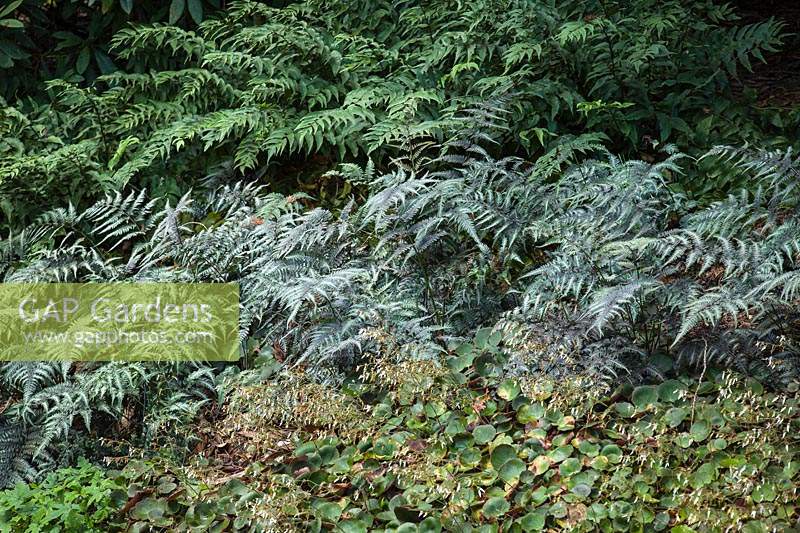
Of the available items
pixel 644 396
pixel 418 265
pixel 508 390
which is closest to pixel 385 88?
pixel 418 265

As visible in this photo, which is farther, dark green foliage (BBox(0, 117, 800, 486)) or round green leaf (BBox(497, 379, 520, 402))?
round green leaf (BBox(497, 379, 520, 402))

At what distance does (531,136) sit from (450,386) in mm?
1996

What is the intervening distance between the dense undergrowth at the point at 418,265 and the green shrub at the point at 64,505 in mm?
14

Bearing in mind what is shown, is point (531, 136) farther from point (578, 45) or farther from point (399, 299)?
point (399, 299)

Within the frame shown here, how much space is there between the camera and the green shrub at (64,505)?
12.0ft

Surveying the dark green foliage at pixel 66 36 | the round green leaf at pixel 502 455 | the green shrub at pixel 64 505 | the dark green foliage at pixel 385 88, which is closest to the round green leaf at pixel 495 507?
the round green leaf at pixel 502 455

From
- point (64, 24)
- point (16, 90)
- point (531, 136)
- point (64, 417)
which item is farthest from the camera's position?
point (64, 24)

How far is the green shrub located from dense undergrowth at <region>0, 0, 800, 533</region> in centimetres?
1

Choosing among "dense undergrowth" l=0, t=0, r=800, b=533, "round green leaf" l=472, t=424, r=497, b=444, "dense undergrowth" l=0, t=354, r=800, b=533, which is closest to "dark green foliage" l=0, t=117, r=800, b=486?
"dense undergrowth" l=0, t=0, r=800, b=533

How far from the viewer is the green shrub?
3664mm

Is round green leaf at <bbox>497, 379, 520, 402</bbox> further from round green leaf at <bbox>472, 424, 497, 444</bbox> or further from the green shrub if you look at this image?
the green shrub

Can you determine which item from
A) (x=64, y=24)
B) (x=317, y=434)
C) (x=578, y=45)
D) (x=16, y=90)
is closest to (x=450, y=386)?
(x=317, y=434)

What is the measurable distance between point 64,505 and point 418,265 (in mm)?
1992

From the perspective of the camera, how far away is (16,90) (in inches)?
253
